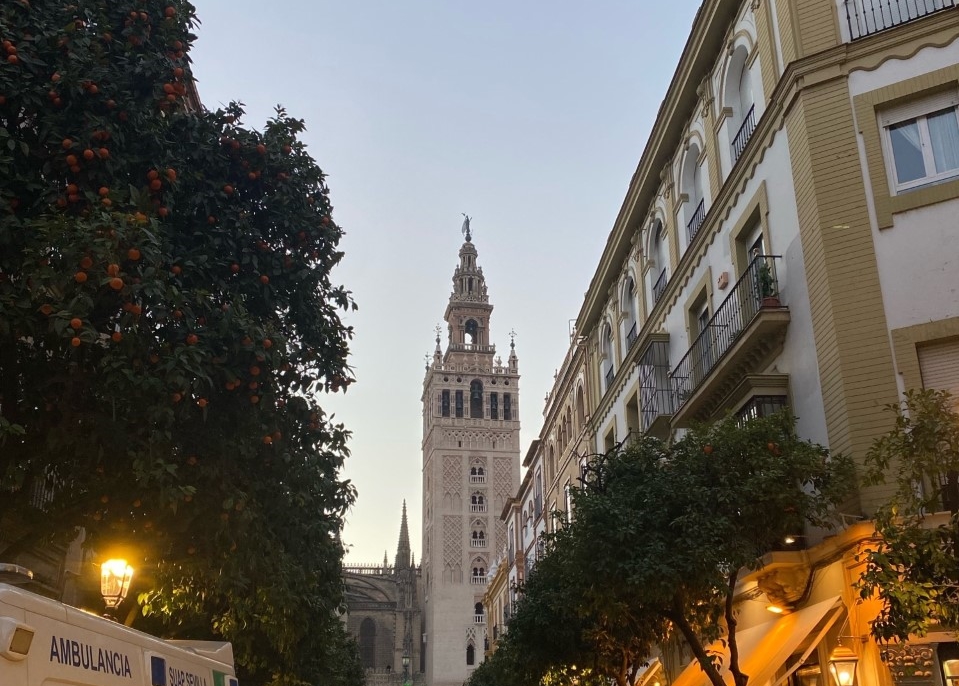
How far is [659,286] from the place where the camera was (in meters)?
22.2

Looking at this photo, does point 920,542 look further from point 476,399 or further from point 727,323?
point 476,399

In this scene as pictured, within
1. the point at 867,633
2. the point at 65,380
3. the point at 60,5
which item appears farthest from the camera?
the point at 867,633

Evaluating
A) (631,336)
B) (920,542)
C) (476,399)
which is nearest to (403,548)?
(476,399)

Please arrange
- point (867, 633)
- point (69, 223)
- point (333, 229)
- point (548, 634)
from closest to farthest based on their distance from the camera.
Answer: point (69, 223) → point (333, 229) → point (867, 633) → point (548, 634)

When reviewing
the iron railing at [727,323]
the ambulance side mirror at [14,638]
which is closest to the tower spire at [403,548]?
the iron railing at [727,323]

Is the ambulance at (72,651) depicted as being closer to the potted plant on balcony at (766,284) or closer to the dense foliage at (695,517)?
the dense foliage at (695,517)

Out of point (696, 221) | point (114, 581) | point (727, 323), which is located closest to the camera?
point (114, 581)

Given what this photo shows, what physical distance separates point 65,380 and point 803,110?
404 inches

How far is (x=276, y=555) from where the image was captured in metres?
11.7

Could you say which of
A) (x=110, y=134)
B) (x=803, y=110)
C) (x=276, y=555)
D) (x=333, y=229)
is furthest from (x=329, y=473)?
(x=803, y=110)

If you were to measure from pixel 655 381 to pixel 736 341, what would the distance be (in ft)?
19.3

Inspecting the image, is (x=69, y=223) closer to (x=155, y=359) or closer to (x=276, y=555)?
(x=155, y=359)

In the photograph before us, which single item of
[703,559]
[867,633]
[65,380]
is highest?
[65,380]

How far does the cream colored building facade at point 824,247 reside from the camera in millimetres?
12641
